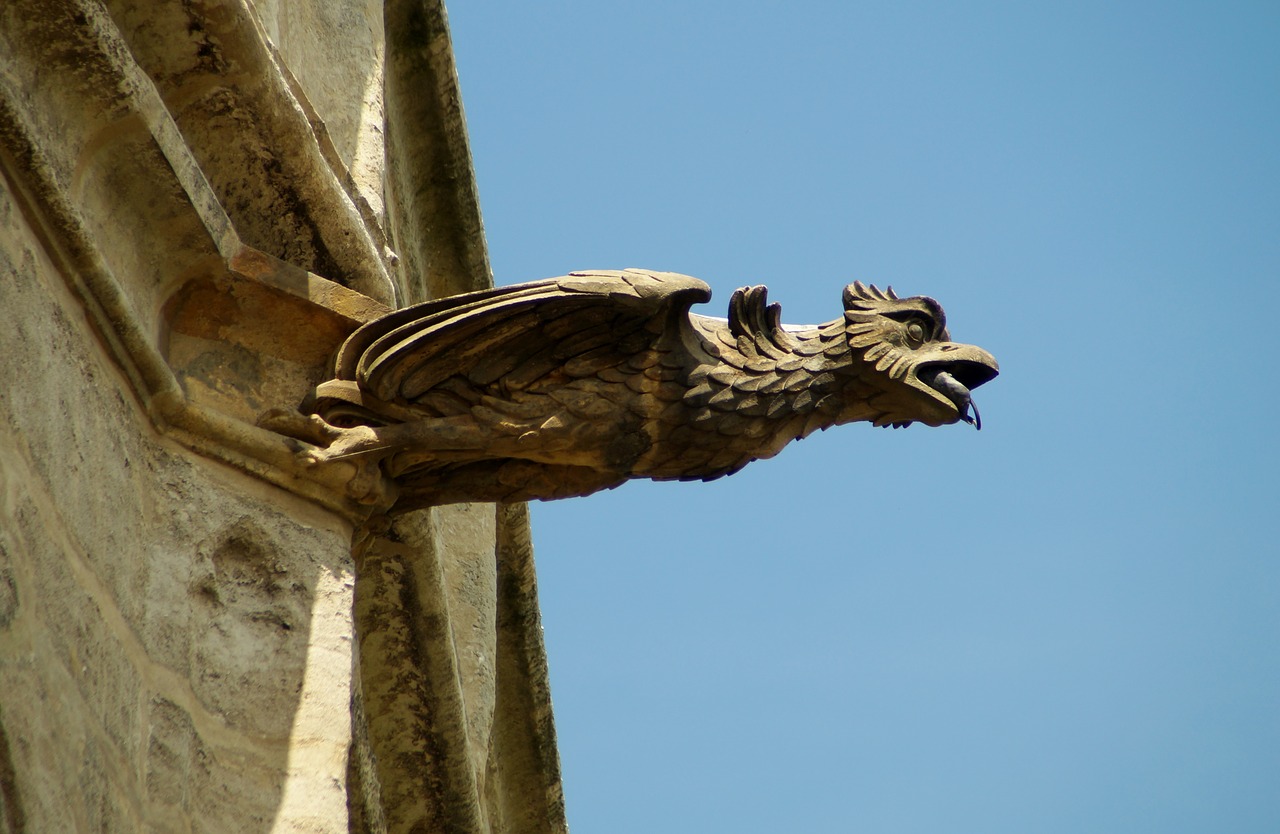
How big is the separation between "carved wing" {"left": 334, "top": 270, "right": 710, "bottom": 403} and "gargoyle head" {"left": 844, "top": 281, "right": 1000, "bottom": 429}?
48cm

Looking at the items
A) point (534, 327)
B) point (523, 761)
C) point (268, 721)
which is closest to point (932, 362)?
point (534, 327)

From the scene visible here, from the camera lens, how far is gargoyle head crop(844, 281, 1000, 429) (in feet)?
16.3

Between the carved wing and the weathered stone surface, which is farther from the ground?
the carved wing

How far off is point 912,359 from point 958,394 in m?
0.14

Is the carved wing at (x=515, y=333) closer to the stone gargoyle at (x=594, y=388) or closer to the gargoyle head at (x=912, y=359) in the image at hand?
the stone gargoyle at (x=594, y=388)

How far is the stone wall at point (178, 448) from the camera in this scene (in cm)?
354

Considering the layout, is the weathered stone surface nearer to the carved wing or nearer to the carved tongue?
the carved wing

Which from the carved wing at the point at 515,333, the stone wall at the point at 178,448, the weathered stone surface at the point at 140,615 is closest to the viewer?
the weathered stone surface at the point at 140,615

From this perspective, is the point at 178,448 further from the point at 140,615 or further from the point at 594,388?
the point at 594,388

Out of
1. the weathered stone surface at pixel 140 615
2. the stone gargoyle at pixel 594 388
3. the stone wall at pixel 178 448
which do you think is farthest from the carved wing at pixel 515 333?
the weathered stone surface at pixel 140 615

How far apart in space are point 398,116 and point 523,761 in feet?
7.79

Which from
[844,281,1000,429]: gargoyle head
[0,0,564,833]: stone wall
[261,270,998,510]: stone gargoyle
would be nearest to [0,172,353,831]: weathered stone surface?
[0,0,564,833]: stone wall

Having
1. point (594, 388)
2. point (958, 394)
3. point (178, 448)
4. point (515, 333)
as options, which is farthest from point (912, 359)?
point (178, 448)

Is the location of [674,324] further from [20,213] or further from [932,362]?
[20,213]
